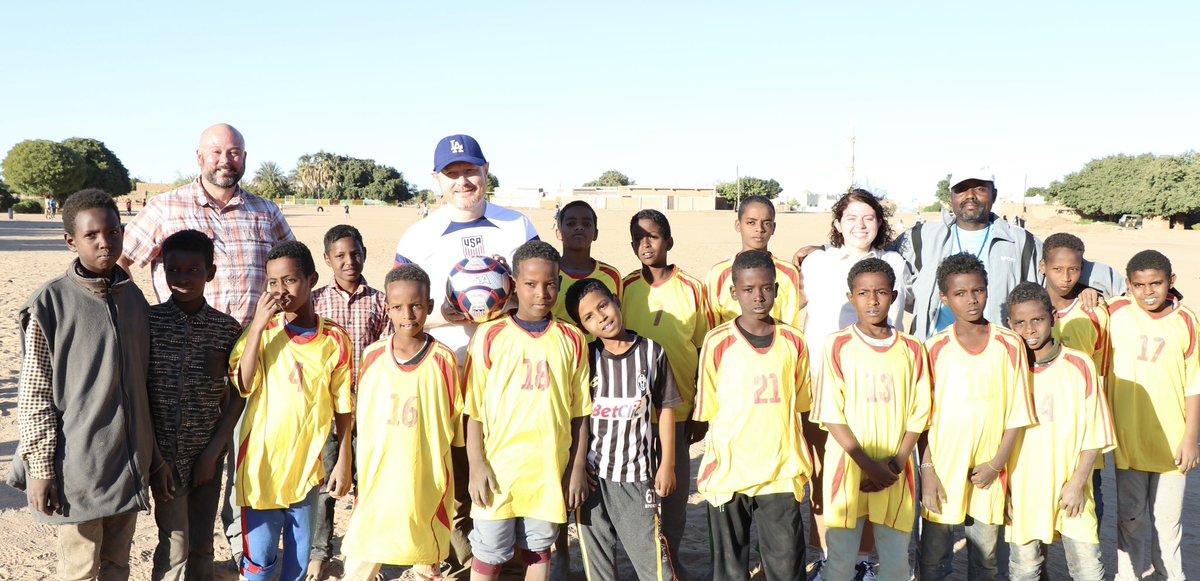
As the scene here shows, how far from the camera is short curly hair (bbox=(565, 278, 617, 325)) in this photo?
13.3 feet

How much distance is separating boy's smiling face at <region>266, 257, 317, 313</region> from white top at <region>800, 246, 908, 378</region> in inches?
112

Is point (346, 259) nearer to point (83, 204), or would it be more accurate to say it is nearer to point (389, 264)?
point (83, 204)

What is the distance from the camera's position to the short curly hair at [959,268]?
4.13 m

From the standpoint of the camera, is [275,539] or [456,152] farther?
[456,152]

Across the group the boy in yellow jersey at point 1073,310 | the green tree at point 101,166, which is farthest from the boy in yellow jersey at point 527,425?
the green tree at point 101,166

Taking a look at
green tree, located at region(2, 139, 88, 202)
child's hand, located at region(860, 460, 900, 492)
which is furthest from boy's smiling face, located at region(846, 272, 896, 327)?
green tree, located at region(2, 139, 88, 202)

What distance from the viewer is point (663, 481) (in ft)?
13.4

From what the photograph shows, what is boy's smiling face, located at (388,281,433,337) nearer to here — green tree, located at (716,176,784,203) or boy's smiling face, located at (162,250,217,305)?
boy's smiling face, located at (162,250,217,305)

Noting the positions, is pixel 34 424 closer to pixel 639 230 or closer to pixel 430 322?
pixel 430 322

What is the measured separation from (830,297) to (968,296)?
2.76 feet

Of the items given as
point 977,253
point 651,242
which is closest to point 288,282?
point 651,242

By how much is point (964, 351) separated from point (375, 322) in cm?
327

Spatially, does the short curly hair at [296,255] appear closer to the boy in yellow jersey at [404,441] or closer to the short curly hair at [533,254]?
the boy in yellow jersey at [404,441]

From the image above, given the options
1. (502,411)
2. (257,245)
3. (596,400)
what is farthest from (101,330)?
(596,400)
